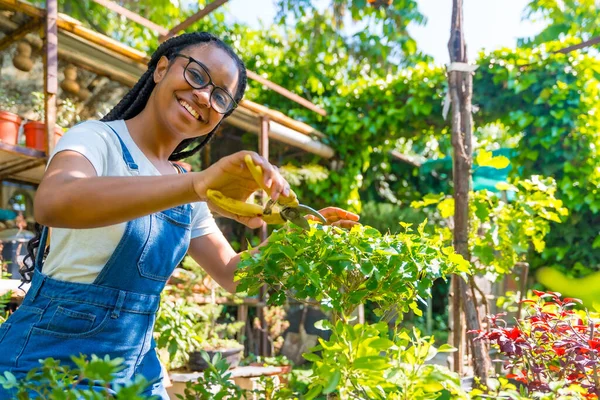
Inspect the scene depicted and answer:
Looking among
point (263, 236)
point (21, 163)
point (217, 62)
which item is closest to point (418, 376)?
point (217, 62)

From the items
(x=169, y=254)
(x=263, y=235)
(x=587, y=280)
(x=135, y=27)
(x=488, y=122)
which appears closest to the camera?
(x=587, y=280)

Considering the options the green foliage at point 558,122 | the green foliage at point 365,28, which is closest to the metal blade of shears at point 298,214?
the green foliage at point 558,122

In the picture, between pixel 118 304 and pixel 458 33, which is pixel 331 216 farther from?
pixel 458 33

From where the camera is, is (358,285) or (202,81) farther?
(202,81)

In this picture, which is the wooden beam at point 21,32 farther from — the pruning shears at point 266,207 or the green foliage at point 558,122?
the green foliage at point 558,122

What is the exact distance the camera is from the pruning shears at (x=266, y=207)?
95 centimetres

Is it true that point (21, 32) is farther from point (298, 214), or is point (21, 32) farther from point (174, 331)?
point (298, 214)

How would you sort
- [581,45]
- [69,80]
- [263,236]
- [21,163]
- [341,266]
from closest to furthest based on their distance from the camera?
[341,266], [21,163], [581,45], [69,80], [263,236]

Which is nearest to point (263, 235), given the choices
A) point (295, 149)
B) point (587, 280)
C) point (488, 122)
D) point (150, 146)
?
point (295, 149)

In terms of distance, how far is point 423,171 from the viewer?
8.86 m

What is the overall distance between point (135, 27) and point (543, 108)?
21.1 ft

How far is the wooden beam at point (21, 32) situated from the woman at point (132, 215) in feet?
11.1

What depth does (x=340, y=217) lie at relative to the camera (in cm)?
142

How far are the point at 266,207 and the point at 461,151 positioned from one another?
86.1 inches
